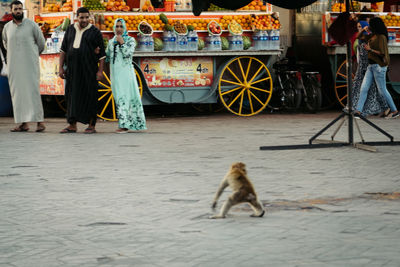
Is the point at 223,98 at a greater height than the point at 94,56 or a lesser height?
lesser

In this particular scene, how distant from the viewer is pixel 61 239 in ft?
18.7

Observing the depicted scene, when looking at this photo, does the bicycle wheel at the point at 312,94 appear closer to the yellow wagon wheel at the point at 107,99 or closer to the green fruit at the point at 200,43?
the green fruit at the point at 200,43

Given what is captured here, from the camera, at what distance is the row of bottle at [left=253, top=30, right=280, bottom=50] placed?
17.0 meters

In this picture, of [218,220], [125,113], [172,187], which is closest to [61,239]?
[218,220]

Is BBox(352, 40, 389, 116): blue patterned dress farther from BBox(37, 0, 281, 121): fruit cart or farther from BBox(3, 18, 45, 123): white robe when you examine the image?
BBox(3, 18, 45, 123): white robe

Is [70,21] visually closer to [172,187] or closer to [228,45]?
[228,45]

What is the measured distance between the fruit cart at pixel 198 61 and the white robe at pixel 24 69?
1.88m

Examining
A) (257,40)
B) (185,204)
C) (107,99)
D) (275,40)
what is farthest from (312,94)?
(185,204)

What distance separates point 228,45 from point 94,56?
12.5ft

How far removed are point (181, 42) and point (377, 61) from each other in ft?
11.4

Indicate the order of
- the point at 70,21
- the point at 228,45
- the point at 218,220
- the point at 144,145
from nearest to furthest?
the point at 218,220, the point at 144,145, the point at 70,21, the point at 228,45

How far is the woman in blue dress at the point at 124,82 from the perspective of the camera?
13.6 m

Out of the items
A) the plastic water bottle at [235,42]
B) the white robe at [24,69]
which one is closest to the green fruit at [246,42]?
the plastic water bottle at [235,42]

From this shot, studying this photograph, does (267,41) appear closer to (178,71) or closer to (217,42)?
(217,42)
